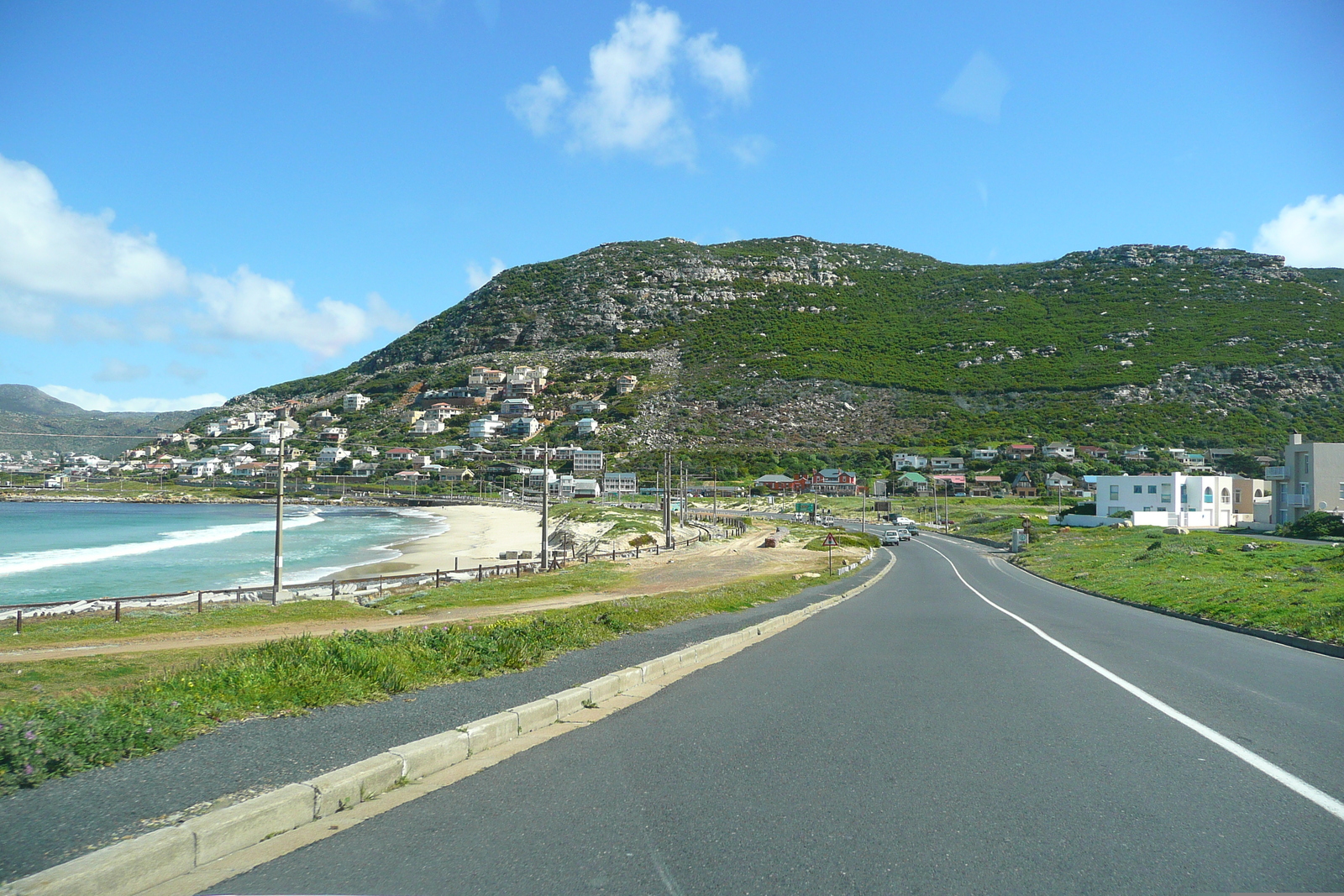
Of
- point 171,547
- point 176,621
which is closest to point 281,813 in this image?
point 176,621

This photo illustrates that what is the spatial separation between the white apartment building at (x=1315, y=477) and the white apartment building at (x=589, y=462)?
314ft

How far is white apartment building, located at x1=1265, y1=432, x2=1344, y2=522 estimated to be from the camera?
191 feet

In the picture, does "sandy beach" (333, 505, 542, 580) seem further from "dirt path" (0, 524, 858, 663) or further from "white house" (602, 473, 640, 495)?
"white house" (602, 473, 640, 495)

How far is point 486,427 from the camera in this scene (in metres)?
158

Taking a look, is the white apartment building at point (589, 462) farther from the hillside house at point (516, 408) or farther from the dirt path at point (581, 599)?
the dirt path at point (581, 599)

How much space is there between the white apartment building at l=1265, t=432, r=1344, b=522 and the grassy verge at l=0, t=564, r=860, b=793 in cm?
6928

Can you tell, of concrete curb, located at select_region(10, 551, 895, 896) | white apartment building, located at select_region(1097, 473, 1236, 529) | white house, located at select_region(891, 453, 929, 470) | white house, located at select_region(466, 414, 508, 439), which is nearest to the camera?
concrete curb, located at select_region(10, 551, 895, 896)

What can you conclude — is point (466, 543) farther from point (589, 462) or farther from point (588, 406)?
point (588, 406)

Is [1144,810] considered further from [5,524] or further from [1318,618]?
[5,524]

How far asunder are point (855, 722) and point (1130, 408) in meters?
128

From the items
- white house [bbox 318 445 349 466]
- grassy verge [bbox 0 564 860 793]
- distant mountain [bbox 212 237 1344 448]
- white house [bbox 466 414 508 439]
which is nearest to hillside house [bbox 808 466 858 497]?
distant mountain [bbox 212 237 1344 448]

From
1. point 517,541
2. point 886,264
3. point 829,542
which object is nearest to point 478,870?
point 829,542

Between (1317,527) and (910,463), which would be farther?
(910,463)

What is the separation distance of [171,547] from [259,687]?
6339 cm
